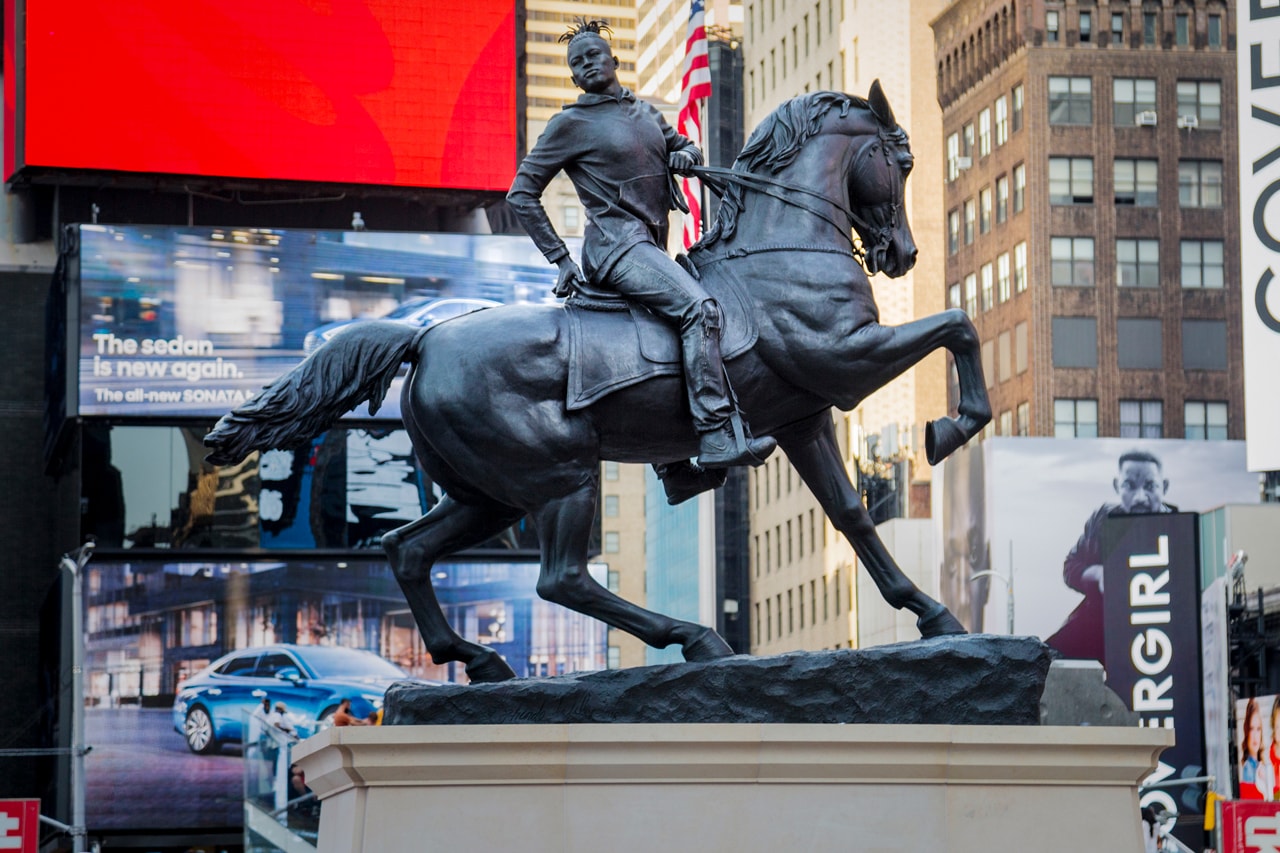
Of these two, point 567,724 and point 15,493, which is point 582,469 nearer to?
point 567,724

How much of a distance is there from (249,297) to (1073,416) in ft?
129

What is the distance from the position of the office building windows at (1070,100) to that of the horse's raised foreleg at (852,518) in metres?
76.3

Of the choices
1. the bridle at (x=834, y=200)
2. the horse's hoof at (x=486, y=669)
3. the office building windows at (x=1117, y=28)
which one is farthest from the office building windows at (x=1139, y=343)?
the horse's hoof at (x=486, y=669)

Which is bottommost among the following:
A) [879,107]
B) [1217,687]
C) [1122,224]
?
[1217,687]

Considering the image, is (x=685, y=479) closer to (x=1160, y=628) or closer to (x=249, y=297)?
(x=249, y=297)

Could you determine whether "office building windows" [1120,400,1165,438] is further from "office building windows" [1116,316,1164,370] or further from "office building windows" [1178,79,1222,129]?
"office building windows" [1178,79,1222,129]

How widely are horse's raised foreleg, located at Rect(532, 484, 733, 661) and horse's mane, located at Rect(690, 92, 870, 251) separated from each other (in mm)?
A: 1718

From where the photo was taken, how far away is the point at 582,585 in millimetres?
12383

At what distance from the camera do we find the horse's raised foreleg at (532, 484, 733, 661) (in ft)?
40.5

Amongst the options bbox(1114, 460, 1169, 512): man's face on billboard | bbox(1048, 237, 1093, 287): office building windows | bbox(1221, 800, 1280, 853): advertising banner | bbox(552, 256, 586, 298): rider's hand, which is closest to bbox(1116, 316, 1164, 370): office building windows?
bbox(1048, 237, 1093, 287): office building windows

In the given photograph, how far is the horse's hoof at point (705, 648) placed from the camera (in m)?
12.3

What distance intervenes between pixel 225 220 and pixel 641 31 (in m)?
82.5

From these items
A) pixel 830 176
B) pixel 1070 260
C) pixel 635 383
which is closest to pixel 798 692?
pixel 635 383

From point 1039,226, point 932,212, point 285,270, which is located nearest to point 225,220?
point 285,270
